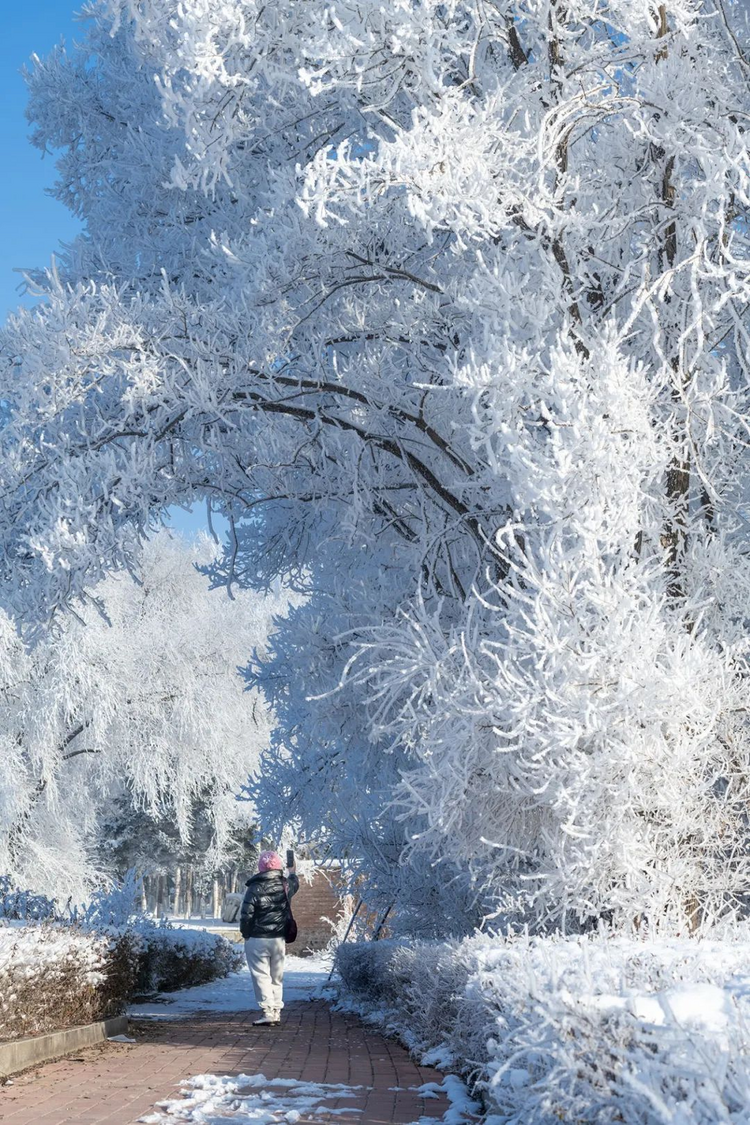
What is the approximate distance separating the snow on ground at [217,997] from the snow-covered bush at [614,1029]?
7.98 metres

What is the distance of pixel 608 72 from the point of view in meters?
7.70

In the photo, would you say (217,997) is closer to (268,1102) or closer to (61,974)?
(61,974)

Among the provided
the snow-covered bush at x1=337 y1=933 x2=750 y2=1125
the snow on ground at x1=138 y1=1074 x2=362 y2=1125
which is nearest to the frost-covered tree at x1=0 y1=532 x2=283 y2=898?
the snow on ground at x1=138 y1=1074 x2=362 y2=1125

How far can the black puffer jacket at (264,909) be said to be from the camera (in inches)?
461

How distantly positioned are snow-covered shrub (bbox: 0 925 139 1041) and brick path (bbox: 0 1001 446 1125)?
346 mm

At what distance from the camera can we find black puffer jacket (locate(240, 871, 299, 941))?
11711 millimetres

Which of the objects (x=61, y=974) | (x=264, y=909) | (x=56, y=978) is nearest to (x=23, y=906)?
(x=264, y=909)

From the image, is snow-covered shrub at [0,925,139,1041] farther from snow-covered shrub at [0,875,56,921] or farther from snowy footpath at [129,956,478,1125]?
snow-covered shrub at [0,875,56,921]

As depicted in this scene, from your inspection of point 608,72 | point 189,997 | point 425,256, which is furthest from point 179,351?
point 189,997

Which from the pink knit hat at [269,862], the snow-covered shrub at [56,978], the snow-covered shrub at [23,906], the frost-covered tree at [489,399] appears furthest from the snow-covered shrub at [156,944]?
the frost-covered tree at [489,399]

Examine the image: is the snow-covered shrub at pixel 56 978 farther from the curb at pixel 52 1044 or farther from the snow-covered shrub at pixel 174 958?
the snow-covered shrub at pixel 174 958

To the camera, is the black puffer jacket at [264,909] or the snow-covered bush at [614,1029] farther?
the black puffer jacket at [264,909]

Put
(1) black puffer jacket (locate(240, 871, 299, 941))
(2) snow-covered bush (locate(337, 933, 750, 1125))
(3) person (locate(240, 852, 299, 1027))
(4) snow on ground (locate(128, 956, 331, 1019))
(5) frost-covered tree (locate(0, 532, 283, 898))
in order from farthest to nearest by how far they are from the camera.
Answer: (5) frost-covered tree (locate(0, 532, 283, 898)) < (4) snow on ground (locate(128, 956, 331, 1019)) < (1) black puffer jacket (locate(240, 871, 299, 941)) < (3) person (locate(240, 852, 299, 1027)) < (2) snow-covered bush (locate(337, 933, 750, 1125))

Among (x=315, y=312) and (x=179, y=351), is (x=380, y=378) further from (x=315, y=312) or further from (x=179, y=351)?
(x=179, y=351)
